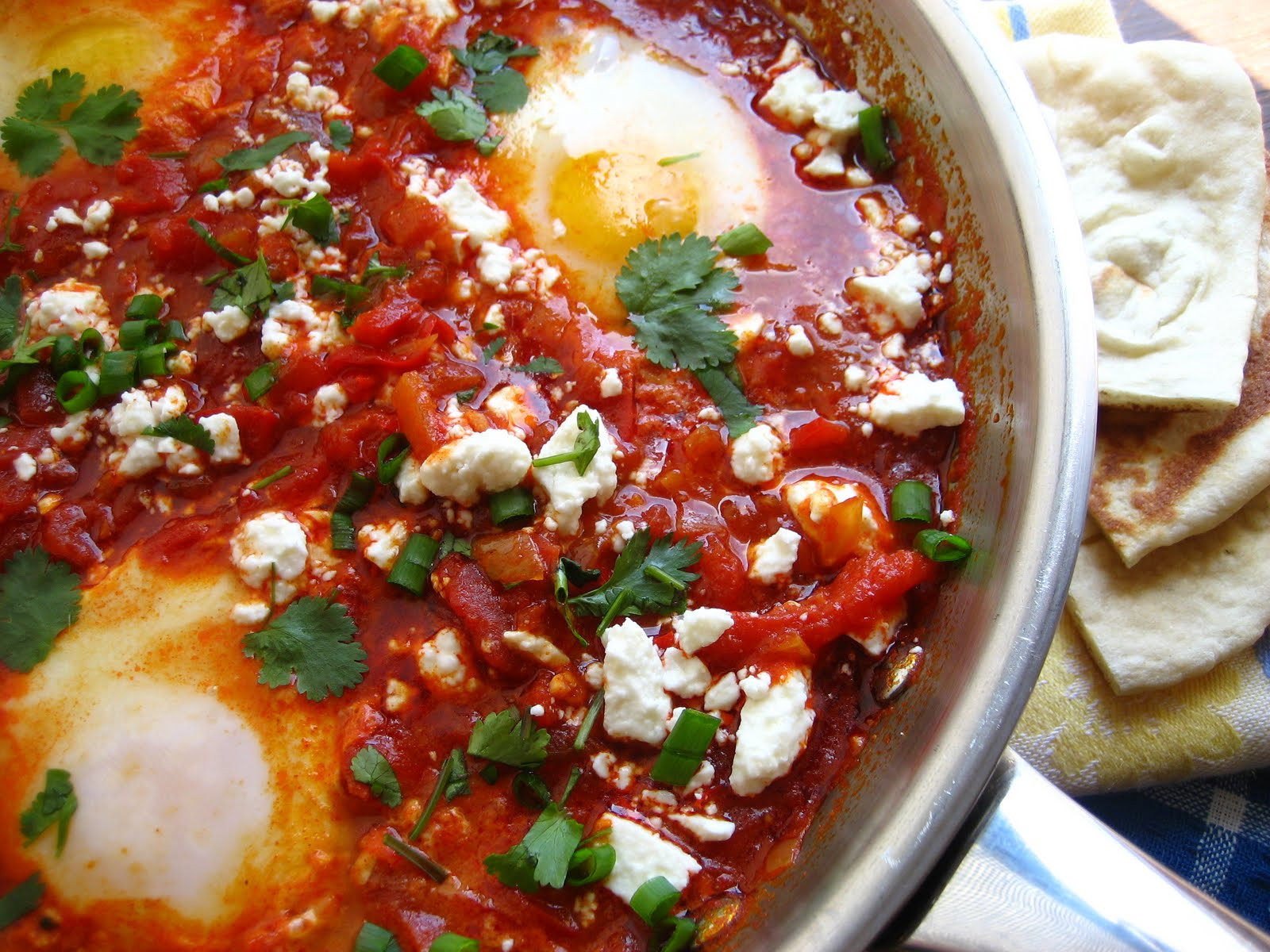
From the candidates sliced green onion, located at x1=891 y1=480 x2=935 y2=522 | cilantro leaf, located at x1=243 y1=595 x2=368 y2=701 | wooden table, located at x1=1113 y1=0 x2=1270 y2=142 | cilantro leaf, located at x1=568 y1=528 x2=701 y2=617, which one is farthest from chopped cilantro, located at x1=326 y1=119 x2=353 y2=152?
wooden table, located at x1=1113 y1=0 x2=1270 y2=142

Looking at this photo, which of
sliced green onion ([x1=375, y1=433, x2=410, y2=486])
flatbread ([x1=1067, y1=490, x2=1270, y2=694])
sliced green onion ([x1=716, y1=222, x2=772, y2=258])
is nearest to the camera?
sliced green onion ([x1=375, y1=433, x2=410, y2=486])

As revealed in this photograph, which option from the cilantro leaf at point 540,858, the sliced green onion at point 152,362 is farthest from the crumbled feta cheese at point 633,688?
the sliced green onion at point 152,362

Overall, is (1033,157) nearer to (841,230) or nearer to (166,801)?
(841,230)

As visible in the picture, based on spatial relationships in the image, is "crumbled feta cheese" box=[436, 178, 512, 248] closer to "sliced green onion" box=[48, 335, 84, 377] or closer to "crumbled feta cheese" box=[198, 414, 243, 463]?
"crumbled feta cheese" box=[198, 414, 243, 463]

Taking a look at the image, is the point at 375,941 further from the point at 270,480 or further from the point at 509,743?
the point at 270,480

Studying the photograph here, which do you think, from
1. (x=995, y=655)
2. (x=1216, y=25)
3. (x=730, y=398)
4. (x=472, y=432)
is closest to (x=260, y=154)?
(x=472, y=432)
